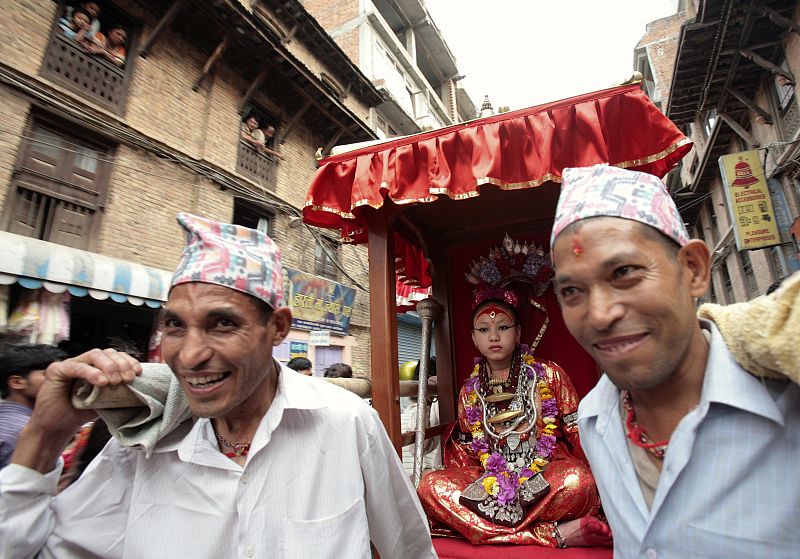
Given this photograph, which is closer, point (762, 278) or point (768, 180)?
point (768, 180)

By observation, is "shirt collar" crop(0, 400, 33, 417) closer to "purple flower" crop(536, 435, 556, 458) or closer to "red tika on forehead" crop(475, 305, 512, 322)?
"red tika on forehead" crop(475, 305, 512, 322)

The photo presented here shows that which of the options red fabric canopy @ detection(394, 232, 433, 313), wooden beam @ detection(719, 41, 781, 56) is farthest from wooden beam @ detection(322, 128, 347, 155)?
wooden beam @ detection(719, 41, 781, 56)

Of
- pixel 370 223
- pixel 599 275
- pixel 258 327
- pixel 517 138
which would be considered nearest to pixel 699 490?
pixel 599 275

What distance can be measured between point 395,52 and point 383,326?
19.8 metres

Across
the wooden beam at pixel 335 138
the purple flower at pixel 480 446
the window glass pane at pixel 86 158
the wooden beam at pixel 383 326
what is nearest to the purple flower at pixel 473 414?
the purple flower at pixel 480 446

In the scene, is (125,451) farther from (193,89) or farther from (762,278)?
(762,278)

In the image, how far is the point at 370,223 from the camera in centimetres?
336

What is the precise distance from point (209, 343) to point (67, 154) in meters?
8.49

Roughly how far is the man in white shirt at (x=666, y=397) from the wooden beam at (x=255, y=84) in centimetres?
1130

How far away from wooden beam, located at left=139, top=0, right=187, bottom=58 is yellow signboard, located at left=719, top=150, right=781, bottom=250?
1286 centimetres

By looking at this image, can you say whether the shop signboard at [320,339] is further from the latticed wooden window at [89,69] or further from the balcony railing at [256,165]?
the latticed wooden window at [89,69]

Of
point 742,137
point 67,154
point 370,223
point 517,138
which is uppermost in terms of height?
point 742,137

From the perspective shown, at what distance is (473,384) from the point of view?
139 inches

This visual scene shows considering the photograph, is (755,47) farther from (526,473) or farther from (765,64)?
(526,473)
